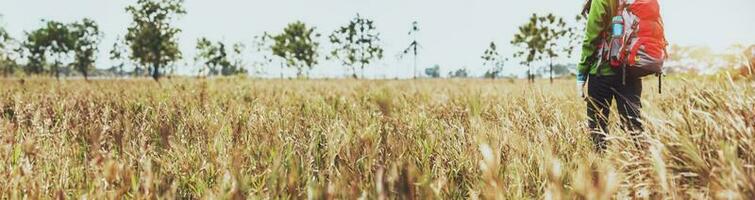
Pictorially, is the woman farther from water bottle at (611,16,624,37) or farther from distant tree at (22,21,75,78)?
distant tree at (22,21,75,78)

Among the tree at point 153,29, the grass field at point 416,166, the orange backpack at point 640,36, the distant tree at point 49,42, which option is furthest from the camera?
the distant tree at point 49,42

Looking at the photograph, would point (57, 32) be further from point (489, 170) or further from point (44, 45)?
point (489, 170)

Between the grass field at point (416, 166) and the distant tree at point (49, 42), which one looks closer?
the grass field at point (416, 166)

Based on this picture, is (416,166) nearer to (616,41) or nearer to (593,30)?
(616,41)

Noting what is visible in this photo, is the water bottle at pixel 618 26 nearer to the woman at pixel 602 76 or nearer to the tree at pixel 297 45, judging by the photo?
the woman at pixel 602 76

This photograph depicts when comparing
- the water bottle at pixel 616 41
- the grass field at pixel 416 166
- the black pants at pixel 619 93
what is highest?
the water bottle at pixel 616 41

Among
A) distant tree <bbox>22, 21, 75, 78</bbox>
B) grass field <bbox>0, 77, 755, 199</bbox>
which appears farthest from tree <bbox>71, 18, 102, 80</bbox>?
grass field <bbox>0, 77, 755, 199</bbox>

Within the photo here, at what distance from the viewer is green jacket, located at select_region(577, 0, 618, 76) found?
3773 millimetres

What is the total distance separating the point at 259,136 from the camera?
331 cm

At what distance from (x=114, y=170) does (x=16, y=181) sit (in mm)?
795

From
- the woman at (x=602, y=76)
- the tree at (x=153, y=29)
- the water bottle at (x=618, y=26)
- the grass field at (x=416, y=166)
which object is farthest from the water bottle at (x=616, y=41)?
the tree at (x=153, y=29)

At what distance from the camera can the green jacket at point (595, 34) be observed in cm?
377

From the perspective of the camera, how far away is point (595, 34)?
151 inches

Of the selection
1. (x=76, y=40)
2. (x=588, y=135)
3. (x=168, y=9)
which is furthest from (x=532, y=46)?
(x=76, y=40)
